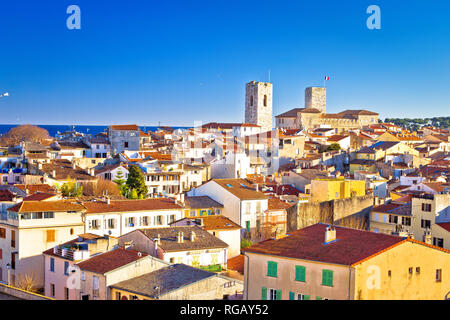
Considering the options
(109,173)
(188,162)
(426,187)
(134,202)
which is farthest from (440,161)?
(134,202)

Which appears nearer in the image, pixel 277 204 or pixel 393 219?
pixel 393 219

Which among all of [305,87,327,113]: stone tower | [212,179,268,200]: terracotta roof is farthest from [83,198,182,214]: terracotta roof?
[305,87,327,113]: stone tower

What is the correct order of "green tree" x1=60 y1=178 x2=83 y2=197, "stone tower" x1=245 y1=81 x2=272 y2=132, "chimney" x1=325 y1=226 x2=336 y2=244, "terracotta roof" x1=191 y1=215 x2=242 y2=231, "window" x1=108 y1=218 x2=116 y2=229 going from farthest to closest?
1. "stone tower" x1=245 y1=81 x2=272 y2=132
2. "green tree" x1=60 y1=178 x2=83 y2=197
3. "window" x1=108 y1=218 x2=116 y2=229
4. "terracotta roof" x1=191 y1=215 x2=242 y2=231
5. "chimney" x1=325 y1=226 x2=336 y2=244

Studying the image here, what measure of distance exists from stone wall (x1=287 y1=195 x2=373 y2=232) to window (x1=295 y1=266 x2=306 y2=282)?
15658 millimetres

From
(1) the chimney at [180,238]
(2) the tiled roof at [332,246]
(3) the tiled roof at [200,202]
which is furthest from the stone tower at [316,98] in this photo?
(2) the tiled roof at [332,246]

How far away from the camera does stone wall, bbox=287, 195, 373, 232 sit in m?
31.2

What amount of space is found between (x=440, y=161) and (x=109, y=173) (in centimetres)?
2843

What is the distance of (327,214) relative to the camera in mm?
31281

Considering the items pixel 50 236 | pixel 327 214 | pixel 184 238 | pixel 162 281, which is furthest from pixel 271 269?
pixel 327 214

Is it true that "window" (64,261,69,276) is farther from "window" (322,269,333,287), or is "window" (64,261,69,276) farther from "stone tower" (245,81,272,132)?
"stone tower" (245,81,272,132)

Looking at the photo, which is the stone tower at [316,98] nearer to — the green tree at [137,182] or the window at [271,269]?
the green tree at [137,182]

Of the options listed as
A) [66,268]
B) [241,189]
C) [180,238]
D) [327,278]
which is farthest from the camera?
[241,189]

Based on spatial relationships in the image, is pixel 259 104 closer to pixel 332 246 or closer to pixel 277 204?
pixel 277 204

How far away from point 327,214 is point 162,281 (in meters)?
16.0
